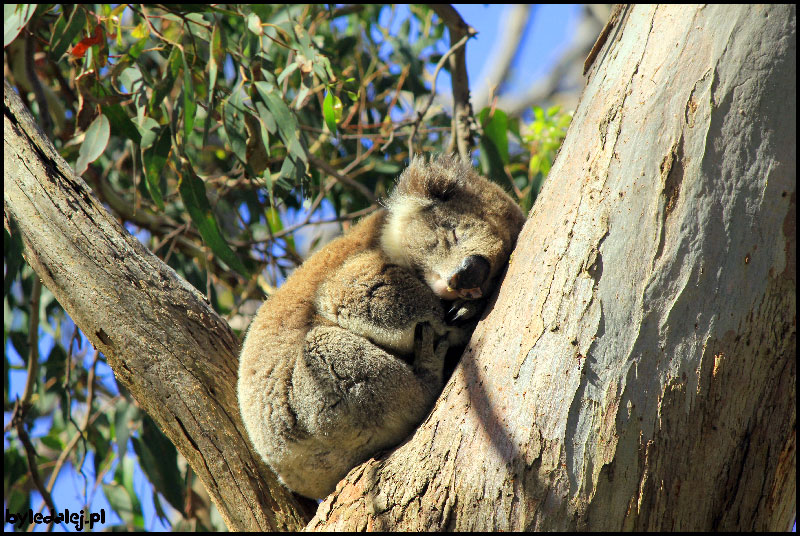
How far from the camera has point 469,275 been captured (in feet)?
6.69

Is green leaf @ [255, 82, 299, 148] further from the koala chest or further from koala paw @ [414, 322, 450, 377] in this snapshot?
koala paw @ [414, 322, 450, 377]

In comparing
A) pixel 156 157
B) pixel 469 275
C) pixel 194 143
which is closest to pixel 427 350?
pixel 469 275

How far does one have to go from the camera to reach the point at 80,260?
6.91 feet

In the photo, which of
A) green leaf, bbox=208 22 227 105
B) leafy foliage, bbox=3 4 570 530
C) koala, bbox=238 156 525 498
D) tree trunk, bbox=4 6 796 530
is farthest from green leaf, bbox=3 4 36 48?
tree trunk, bbox=4 6 796 530

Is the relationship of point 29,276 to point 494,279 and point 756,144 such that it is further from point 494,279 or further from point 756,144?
point 756,144

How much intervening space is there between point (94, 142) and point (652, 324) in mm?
2200

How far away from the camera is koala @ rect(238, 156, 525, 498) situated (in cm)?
203

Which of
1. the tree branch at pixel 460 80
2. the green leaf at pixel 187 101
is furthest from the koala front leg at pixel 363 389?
the tree branch at pixel 460 80

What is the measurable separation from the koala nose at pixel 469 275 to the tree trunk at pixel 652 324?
1.12ft

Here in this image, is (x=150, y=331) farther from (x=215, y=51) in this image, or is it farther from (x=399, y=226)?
(x=215, y=51)

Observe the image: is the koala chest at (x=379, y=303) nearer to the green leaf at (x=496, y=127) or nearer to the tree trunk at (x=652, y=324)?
the tree trunk at (x=652, y=324)

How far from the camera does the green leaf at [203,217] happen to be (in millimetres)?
2752

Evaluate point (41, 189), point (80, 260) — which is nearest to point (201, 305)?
point (80, 260)

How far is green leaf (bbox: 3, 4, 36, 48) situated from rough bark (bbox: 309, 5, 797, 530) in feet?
7.54
